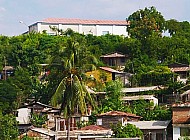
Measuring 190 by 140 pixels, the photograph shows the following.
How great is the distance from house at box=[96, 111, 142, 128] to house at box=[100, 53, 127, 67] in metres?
17.6

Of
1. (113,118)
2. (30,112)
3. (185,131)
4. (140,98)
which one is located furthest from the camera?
(30,112)

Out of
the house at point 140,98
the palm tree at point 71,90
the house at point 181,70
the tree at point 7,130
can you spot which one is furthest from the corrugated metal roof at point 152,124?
the house at point 181,70

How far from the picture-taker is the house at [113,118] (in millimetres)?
36375

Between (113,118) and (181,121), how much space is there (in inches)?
218

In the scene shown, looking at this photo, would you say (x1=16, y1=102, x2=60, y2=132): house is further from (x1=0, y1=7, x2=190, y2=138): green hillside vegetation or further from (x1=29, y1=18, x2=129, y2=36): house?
(x1=29, y1=18, x2=129, y2=36): house

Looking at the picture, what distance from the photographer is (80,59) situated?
28594 millimetres

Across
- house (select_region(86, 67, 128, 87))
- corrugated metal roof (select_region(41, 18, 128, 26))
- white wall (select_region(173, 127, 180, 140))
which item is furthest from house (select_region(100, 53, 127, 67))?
white wall (select_region(173, 127, 180, 140))

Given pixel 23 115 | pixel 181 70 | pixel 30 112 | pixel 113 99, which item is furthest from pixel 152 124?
pixel 181 70

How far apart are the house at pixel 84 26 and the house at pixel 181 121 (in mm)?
39081

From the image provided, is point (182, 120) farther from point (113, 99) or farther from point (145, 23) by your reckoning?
point (145, 23)

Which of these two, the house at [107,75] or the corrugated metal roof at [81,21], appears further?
the corrugated metal roof at [81,21]

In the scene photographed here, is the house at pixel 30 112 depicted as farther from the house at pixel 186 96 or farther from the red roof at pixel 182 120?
the red roof at pixel 182 120

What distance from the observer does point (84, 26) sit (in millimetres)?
73750

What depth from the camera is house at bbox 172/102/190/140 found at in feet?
106
